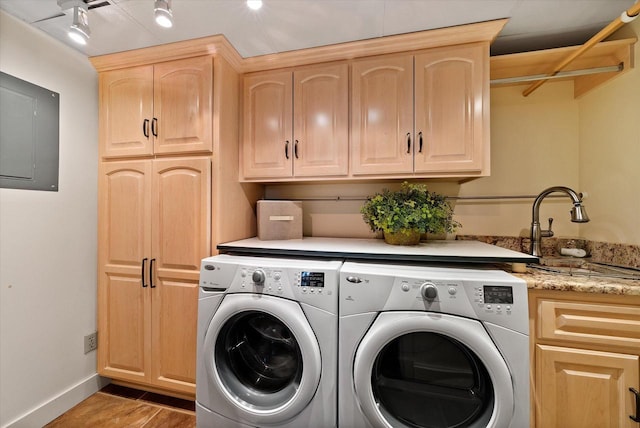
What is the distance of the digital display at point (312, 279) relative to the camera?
1226 mm

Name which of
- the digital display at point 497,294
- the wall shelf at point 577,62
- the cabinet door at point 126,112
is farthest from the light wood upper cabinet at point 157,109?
the wall shelf at point 577,62

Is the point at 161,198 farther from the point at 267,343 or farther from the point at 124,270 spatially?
the point at 267,343

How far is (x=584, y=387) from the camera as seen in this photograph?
3.61ft

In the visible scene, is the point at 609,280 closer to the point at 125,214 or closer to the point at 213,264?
the point at 213,264

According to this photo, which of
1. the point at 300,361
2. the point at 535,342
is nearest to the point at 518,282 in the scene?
the point at 535,342

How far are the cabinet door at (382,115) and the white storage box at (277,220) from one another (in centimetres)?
55

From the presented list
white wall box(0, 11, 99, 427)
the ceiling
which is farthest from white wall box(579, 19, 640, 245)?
white wall box(0, 11, 99, 427)

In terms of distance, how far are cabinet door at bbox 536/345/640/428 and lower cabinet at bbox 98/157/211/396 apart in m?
1.86

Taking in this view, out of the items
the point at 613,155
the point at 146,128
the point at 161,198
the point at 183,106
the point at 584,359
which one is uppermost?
the point at 183,106

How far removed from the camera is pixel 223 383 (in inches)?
51.8

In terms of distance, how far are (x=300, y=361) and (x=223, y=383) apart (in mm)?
433

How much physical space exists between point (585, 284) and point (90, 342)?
9.50 ft

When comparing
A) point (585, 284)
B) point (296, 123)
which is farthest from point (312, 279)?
point (585, 284)

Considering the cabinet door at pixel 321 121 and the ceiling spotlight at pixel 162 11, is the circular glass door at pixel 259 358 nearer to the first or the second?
the cabinet door at pixel 321 121
